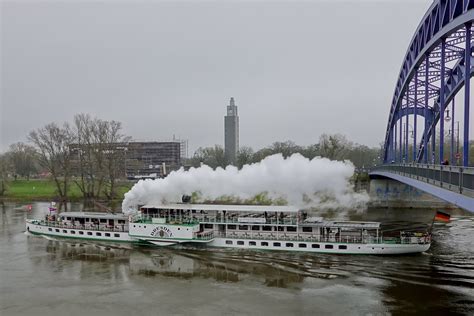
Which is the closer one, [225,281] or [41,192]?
[225,281]

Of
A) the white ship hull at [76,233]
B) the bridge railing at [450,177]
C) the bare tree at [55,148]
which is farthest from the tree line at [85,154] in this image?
the bridge railing at [450,177]

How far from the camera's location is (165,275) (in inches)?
1196

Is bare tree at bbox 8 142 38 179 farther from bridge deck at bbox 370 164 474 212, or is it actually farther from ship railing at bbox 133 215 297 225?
bridge deck at bbox 370 164 474 212

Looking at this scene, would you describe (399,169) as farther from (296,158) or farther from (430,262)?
(430,262)

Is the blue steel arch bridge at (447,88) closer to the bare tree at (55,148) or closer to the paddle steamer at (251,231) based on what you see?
the paddle steamer at (251,231)

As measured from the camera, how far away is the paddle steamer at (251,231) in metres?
35.2

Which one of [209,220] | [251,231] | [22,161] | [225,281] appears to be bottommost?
[225,281]

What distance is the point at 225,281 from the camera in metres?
28.8

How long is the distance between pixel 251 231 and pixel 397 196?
38.4m

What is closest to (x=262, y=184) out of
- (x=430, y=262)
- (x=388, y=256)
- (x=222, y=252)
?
(x=222, y=252)

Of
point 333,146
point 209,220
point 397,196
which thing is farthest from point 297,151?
point 209,220

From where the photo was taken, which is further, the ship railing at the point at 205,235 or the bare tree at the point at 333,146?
the bare tree at the point at 333,146

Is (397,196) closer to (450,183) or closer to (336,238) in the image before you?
(336,238)

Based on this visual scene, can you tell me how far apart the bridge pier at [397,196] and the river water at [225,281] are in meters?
24.7
